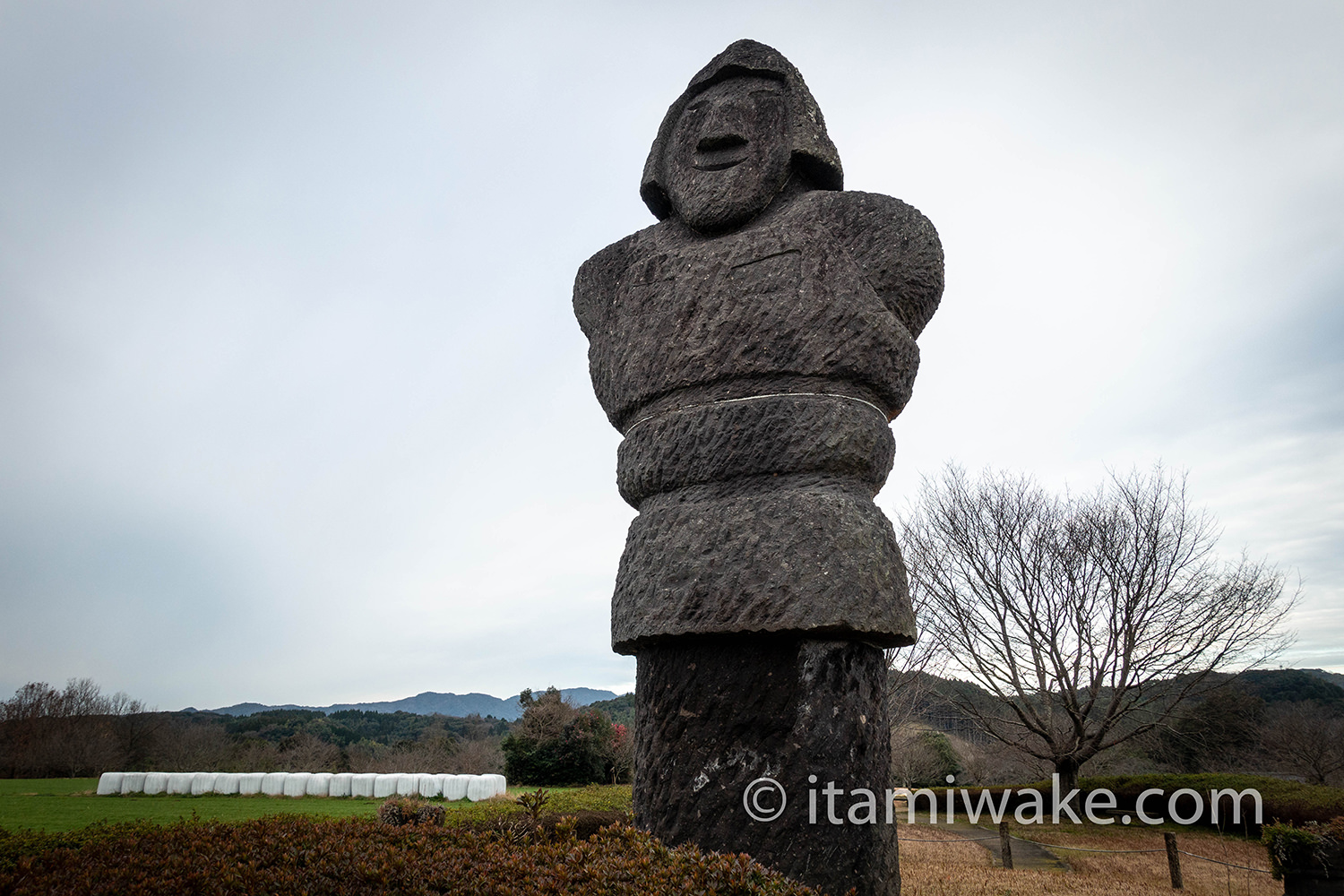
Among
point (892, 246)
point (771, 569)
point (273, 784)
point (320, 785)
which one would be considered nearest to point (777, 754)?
point (771, 569)

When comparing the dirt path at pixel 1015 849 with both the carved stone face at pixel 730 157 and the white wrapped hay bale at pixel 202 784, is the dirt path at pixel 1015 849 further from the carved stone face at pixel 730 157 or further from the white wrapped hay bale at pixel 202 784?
the white wrapped hay bale at pixel 202 784

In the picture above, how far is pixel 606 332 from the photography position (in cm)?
373

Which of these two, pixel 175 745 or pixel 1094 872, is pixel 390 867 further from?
pixel 175 745

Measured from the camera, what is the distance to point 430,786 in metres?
16.2

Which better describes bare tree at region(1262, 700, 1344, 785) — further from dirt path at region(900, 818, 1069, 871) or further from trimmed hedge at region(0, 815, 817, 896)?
trimmed hedge at region(0, 815, 817, 896)

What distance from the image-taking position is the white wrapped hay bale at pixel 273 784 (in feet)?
47.9

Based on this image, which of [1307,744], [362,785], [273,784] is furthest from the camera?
[1307,744]

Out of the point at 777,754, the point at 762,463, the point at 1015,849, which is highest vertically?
the point at 762,463

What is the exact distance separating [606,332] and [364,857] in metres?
2.41

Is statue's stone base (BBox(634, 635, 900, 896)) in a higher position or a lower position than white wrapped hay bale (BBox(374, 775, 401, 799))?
higher

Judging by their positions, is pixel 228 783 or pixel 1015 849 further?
pixel 228 783

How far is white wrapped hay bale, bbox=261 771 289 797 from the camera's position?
47.9 feet

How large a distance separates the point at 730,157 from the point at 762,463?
169 centimetres

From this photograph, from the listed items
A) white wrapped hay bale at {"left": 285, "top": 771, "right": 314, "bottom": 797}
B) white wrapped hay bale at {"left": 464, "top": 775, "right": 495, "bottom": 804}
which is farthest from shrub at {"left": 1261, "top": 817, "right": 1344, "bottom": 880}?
white wrapped hay bale at {"left": 285, "top": 771, "right": 314, "bottom": 797}
